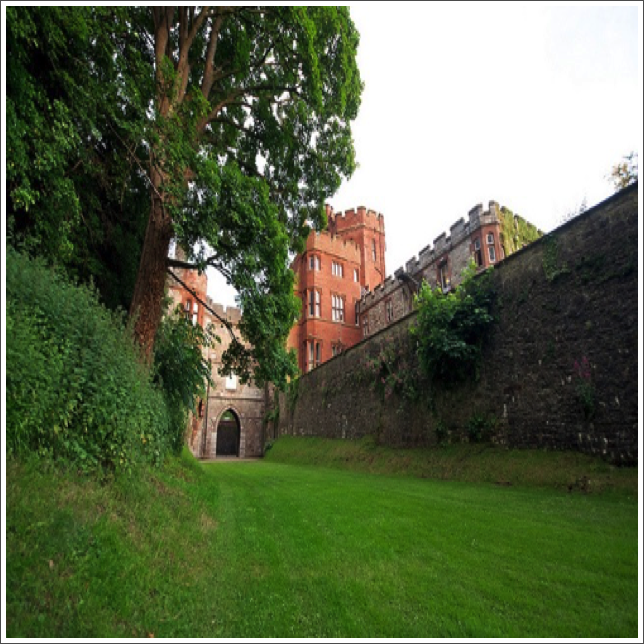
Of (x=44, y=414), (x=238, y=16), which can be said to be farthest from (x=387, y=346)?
(x=44, y=414)

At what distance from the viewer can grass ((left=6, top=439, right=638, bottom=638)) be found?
2.75m

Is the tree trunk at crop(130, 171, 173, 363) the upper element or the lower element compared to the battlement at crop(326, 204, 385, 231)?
lower

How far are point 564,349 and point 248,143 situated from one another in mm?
10869

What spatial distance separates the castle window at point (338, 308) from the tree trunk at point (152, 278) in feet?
86.3

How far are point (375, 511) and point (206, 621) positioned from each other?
4.26m

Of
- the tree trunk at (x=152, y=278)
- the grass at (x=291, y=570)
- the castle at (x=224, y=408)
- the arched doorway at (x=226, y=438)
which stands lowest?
the arched doorway at (x=226, y=438)

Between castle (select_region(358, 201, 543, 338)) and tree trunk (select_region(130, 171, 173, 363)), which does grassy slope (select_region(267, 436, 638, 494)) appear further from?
tree trunk (select_region(130, 171, 173, 363))

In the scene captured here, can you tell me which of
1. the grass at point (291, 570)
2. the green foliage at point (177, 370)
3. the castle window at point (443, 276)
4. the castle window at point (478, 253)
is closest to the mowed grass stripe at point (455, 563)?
the grass at point (291, 570)

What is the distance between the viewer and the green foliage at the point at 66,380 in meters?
3.53

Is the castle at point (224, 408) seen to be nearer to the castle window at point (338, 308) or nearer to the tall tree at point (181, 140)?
the castle window at point (338, 308)

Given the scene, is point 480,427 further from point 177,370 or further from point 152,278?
point 152,278

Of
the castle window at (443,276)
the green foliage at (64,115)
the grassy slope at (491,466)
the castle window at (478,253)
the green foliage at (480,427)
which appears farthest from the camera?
the castle window at (443,276)

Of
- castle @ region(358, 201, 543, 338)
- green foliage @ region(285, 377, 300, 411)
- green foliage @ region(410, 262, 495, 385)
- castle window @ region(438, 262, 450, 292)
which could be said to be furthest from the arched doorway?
green foliage @ region(410, 262, 495, 385)

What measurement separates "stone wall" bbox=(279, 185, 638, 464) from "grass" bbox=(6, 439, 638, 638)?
130 inches
